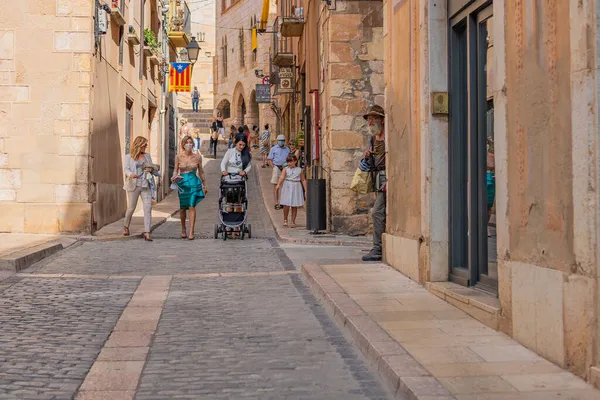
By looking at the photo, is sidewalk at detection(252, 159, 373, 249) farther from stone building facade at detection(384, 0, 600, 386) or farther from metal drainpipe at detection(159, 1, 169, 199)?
metal drainpipe at detection(159, 1, 169, 199)

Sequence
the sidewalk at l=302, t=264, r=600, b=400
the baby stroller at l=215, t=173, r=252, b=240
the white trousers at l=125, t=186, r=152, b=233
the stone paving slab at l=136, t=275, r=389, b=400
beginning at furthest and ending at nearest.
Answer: the baby stroller at l=215, t=173, r=252, b=240, the white trousers at l=125, t=186, r=152, b=233, the stone paving slab at l=136, t=275, r=389, b=400, the sidewalk at l=302, t=264, r=600, b=400

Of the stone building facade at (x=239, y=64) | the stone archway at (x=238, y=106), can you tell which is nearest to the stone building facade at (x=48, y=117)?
the stone building facade at (x=239, y=64)

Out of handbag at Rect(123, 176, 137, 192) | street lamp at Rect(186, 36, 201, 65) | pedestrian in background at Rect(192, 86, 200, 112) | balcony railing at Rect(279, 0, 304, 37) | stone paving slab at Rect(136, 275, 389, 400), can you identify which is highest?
pedestrian in background at Rect(192, 86, 200, 112)

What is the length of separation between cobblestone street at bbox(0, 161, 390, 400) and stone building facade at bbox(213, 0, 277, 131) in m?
38.1

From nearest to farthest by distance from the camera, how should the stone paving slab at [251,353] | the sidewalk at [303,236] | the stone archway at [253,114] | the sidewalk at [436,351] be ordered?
the sidewalk at [436,351] < the stone paving slab at [251,353] < the sidewalk at [303,236] < the stone archway at [253,114]

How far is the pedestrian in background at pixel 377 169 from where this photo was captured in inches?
420

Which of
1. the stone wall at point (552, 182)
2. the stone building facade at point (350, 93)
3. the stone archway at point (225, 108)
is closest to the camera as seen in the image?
the stone wall at point (552, 182)

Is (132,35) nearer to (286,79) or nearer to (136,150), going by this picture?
(136,150)

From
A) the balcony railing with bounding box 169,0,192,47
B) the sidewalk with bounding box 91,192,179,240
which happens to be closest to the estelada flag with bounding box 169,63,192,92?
the balcony railing with bounding box 169,0,192,47

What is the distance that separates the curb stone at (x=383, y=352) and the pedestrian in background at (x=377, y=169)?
2.76m

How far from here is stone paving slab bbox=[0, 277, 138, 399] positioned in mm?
4832

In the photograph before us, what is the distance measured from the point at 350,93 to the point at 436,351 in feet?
34.7

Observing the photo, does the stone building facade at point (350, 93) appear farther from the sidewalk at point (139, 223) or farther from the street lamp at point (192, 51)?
the street lamp at point (192, 51)

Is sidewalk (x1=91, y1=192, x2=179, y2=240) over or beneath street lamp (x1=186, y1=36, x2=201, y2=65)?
beneath
